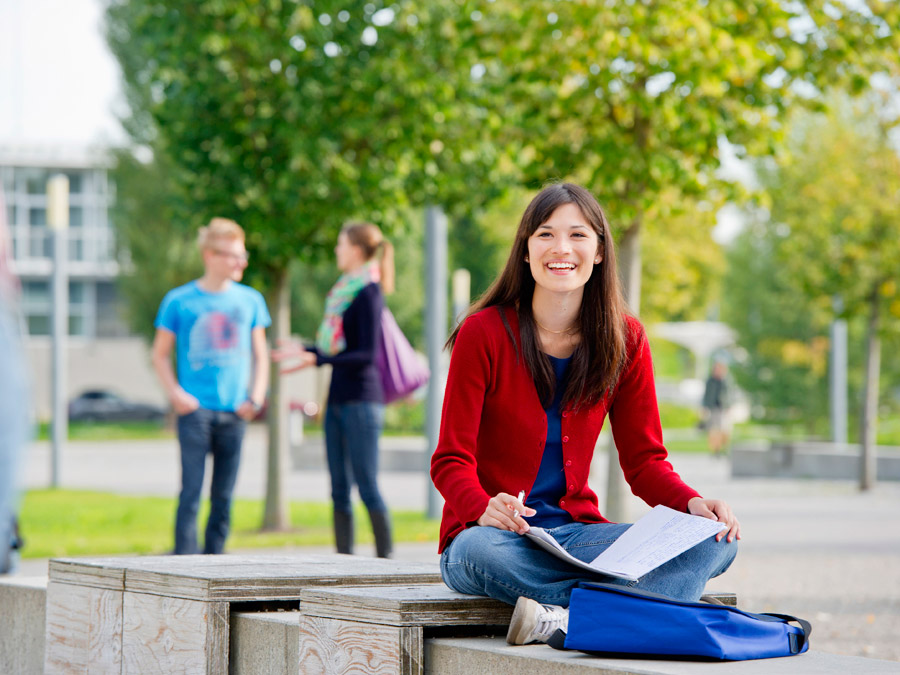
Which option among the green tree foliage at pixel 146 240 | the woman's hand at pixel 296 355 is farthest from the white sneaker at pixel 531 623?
the green tree foliage at pixel 146 240

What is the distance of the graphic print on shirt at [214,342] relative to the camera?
7824mm

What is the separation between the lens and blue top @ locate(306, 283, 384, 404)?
26.5 ft

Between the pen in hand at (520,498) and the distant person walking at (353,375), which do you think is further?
the distant person walking at (353,375)

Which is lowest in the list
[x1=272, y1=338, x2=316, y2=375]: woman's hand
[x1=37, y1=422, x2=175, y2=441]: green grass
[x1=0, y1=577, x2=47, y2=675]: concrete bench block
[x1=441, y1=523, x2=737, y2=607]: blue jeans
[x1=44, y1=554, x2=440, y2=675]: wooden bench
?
[x1=37, y1=422, x2=175, y2=441]: green grass

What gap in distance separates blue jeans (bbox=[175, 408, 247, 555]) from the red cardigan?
3.67 metres

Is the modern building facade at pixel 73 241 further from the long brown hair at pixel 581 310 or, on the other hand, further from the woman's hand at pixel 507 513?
the woman's hand at pixel 507 513

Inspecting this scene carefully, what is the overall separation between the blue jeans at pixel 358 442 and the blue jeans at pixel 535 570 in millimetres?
3987

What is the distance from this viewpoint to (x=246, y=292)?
8.18 meters

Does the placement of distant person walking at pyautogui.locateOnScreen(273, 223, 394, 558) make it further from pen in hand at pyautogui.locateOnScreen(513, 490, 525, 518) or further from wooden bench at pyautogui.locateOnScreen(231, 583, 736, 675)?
pen in hand at pyautogui.locateOnScreen(513, 490, 525, 518)

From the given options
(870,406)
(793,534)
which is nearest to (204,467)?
(793,534)

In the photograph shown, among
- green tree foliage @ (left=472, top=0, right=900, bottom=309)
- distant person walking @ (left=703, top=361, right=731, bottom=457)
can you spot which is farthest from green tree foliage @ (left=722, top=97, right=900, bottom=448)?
distant person walking @ (left=703, top=361, right=731, bottom=457)

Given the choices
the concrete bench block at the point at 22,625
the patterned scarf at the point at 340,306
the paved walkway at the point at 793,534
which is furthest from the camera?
the patterned scarf at the point at 340,306

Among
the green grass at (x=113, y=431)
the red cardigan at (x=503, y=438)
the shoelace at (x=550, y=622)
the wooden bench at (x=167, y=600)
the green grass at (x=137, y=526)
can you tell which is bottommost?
the green grass at (x=113, y=431)

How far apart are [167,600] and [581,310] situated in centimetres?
172
